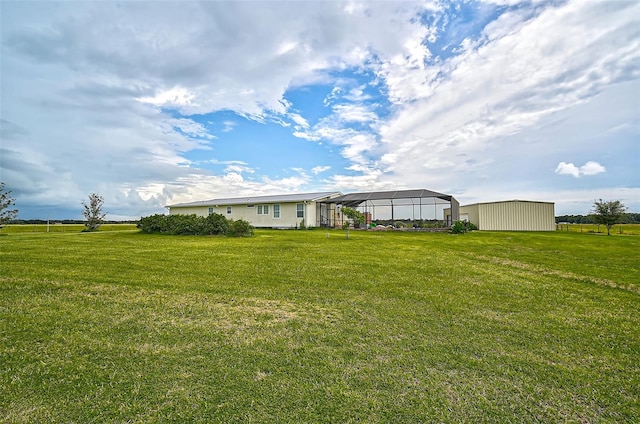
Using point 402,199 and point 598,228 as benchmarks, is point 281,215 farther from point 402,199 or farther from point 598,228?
point 598,228

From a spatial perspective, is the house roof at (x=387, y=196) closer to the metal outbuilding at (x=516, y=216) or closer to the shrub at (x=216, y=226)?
the metal outbuilding at (x=516, y=216)

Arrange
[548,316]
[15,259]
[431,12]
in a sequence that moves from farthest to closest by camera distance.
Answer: [431,12] < [15,259] < [548,316]

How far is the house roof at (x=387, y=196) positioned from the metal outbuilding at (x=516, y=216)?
418 centimetres

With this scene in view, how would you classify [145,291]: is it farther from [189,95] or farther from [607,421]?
[189,95]

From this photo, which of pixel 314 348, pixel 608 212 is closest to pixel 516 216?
pixel 608 212

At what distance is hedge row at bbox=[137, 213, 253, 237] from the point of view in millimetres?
17312

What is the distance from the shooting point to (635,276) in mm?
7340

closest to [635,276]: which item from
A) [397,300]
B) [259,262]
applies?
[397,300]

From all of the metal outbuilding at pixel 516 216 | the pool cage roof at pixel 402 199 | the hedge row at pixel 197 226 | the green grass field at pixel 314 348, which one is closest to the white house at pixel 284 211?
the pool cage roof at pixel 402 199

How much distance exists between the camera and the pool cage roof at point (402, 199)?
24967 millimetres

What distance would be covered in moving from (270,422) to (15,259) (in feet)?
34.6

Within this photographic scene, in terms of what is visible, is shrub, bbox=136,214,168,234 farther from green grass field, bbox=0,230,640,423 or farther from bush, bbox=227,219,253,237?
green grass field, bbox=0,230,640,423

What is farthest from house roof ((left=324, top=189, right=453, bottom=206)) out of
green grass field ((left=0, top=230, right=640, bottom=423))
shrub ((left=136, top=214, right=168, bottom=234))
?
green grass field ((left=0, top=230, right=640, bottom=423))

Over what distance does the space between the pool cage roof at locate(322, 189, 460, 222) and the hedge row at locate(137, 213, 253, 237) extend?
36.9 feet
